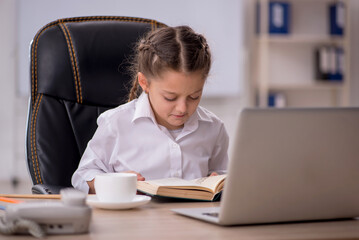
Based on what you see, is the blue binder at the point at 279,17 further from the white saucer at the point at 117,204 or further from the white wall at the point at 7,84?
the white saucer at the point at 117,204

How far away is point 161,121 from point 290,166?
0.86m

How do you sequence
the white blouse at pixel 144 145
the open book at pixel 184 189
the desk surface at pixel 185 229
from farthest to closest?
the white blouse at pixel 144 145
the open book at pixel 184 189
the desk surface at pixel 185 229

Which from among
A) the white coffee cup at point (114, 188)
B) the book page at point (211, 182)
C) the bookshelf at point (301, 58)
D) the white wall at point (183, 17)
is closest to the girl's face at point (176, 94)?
the book page at point (211, 182)

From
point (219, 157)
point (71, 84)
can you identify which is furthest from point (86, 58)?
point (219, 157)

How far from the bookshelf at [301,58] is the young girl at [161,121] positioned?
3.12m

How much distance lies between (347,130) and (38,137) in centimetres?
96

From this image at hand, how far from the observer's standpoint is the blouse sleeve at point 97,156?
146 centimetres

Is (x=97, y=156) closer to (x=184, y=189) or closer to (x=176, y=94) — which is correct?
(x=176, y=94)

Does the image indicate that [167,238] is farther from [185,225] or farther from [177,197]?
[177,197]

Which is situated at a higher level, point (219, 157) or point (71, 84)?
point (71, 84)

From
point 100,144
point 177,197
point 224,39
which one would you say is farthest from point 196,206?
point 224,39

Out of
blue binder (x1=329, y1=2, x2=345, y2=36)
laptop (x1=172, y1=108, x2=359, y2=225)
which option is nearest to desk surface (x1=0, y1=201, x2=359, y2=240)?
laptop (x1=172, y1=108, x2=359, y2=225)

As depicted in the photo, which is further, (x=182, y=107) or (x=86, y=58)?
(x=86, y=58)

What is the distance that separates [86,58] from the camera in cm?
168
